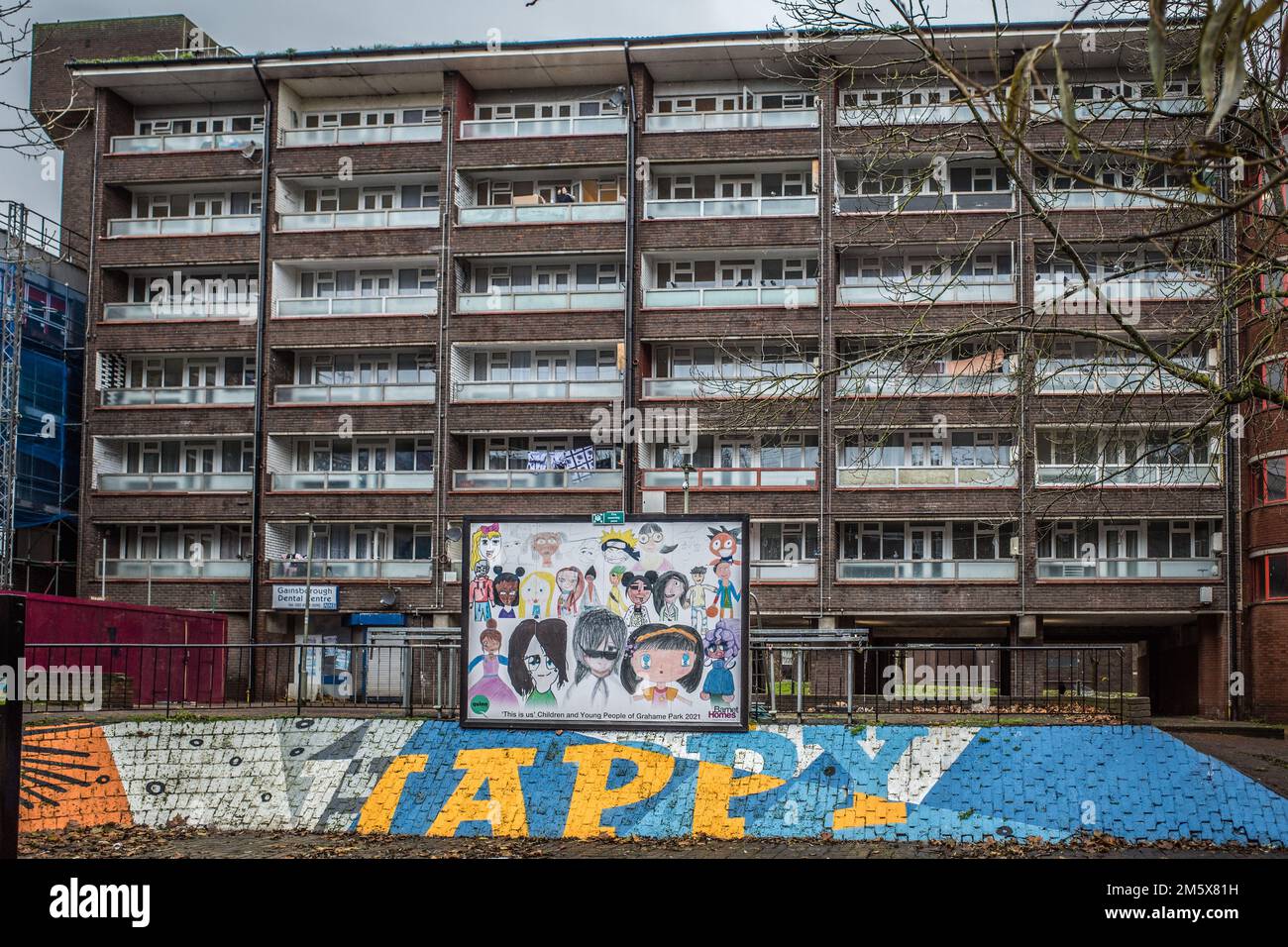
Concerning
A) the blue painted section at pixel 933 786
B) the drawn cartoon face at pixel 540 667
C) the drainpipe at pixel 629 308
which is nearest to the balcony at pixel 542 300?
the drainpipe at pixel 629 308

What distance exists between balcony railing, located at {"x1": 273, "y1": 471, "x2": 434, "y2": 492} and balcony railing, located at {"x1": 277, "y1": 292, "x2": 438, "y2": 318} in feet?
18.7

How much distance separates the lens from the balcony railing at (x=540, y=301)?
50875mm

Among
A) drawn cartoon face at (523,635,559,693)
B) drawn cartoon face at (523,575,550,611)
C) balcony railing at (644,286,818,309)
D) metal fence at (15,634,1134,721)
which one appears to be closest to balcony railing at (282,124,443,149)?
balcony railing at (644,286,818,309)

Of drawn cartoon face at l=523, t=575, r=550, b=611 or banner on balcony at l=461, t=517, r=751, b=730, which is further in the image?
drawn cartoon face at l=523, t=575, r=550, b=611

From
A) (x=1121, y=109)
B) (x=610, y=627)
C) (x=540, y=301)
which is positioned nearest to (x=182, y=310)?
(x=540, y=301)

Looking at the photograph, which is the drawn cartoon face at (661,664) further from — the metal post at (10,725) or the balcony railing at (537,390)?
the balcony railing at (537,390)

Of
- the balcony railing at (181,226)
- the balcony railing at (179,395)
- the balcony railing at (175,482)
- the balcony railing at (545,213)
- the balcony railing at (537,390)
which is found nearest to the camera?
the balcony railing at (537,390)

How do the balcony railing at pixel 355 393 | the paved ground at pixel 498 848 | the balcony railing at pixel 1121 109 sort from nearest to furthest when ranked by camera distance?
the balcony railing at pixel 1121 109 < the paved ground at pixel 498 848 < the balcony railing at pixel 355 393

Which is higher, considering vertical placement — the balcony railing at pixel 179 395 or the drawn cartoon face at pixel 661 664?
the balcony railing at pixel 179 395

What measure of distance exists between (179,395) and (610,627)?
123ft

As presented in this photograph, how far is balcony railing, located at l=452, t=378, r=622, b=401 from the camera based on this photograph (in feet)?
165

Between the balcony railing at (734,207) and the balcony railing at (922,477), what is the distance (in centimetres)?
913

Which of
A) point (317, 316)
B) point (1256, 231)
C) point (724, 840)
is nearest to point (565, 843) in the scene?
point (724, 840)

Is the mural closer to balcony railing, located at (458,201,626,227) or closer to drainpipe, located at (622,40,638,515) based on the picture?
drainpipe, located at (622,40,638,515)
